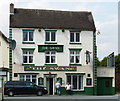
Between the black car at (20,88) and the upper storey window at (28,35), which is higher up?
the upper storey window at (28,35)

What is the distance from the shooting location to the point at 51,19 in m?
44.8

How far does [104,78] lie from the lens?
45.8 meters

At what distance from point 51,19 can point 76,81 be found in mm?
8284

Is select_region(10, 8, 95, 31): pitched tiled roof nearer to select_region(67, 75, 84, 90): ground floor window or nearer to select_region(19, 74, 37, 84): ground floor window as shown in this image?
select_region(19, 74, 37, 84): ground floor window

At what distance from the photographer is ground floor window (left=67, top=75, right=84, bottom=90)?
144 feet

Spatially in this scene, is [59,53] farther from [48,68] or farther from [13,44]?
[13,44]

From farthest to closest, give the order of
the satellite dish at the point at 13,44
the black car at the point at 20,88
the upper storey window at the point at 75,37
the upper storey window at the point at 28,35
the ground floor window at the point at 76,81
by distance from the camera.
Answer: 1. the upper storey window at the point at 75,37
2. the ground floor window at the point at 76,81
3. the upper storey window at the point at 28,35
4. the satellite dish at the point at 13,44
5. the black car at the point at 20,88

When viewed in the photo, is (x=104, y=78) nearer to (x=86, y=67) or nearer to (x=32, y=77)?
(x=86, y=67)

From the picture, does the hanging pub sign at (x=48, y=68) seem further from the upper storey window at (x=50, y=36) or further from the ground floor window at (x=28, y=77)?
the upper storey window at (x=50, y=36)

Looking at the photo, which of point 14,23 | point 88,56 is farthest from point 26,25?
point 88,56

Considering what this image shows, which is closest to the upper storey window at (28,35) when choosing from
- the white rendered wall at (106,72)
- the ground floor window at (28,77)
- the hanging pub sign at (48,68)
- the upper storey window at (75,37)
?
the hanging pub sign at (48,68)

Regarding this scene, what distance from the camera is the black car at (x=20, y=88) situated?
38594 millimetres

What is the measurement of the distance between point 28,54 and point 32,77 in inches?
110

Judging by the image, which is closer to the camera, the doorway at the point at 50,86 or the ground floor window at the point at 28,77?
the ground floor window at the point at 28,77
